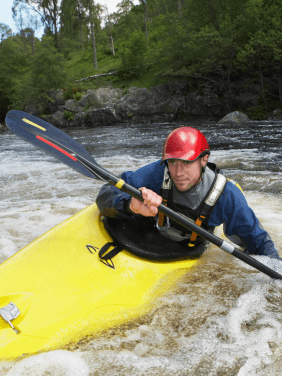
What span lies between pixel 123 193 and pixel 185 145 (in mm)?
500

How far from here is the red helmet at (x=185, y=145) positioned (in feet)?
5.33

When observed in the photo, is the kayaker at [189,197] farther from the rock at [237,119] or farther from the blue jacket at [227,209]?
the rock at [237,119]

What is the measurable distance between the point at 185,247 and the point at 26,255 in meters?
1.05

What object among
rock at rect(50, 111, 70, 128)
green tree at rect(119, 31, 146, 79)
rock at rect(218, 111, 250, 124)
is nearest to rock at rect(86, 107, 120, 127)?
rock at rect(50, 111, 70, 128)

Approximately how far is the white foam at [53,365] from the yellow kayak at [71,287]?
0.04 meters

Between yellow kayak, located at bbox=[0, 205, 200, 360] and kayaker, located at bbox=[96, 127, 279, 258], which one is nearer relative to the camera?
yellow kayak, located at bbox=[0, 205, 200, 360]

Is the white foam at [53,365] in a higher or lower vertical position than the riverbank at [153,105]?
lower

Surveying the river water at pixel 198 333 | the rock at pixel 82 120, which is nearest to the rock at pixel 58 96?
the rock at pixel 82 120

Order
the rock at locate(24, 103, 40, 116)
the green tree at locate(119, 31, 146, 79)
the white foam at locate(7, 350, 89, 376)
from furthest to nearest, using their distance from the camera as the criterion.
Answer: the rock at locate(24, 103, 40, 116) < the green tree at locate(119, 31, 146, 79) < the white foam at locate(7, 350, 89, 376)

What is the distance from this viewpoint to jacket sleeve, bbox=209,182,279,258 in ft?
5.81

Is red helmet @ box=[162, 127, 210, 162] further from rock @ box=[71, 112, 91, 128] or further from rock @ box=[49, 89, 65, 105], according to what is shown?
rock @ box=[49, 89, 65, 105]

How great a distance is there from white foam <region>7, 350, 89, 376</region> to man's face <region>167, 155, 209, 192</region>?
3.49 feet

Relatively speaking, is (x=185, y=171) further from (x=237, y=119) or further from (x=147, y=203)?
(x=237, y=119)

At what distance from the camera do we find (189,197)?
1814 mm
